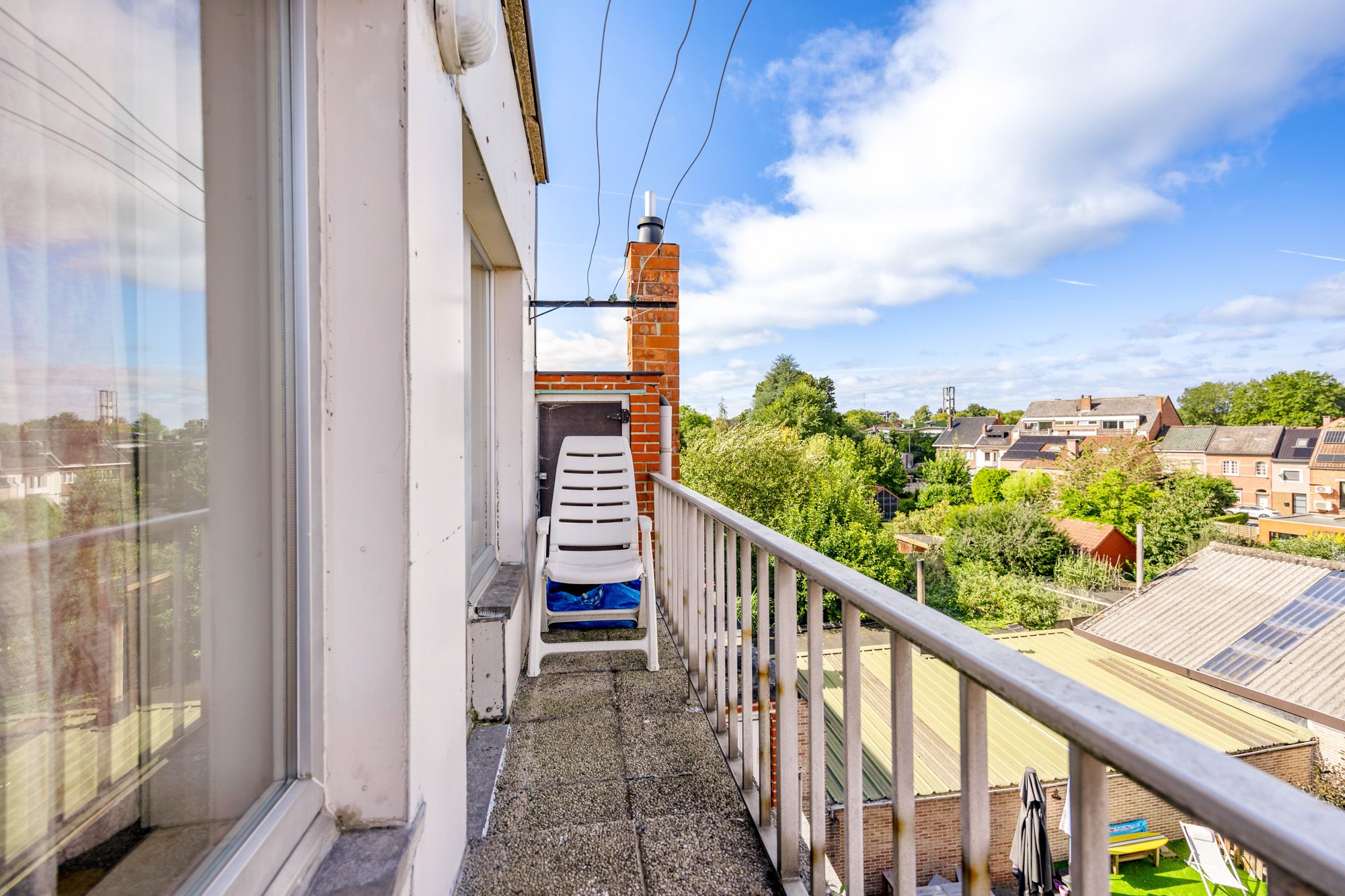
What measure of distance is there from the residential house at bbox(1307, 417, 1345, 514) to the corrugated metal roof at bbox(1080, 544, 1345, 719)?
26092 millimetres

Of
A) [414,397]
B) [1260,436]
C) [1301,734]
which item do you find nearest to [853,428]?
[1260,436]

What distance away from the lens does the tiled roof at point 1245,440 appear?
30906 millimetres

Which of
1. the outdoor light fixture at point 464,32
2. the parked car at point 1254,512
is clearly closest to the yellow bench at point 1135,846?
the outdoor light fixture at point 464,32

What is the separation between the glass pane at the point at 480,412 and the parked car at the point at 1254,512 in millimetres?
36208

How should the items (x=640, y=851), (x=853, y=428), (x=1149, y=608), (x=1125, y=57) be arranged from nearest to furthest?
(x=640, y=851) → (x=1149, y=608) → (x=1125, y=57) → (x=853, y=428)

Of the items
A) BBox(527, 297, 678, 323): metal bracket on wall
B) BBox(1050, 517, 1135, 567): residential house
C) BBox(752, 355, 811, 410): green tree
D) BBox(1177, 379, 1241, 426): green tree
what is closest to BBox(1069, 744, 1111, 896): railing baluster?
BBox(527, 297, 678, 323): metal bracket on wall

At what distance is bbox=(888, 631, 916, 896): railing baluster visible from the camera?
80 centimetres

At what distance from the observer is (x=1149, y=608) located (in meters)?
10.6

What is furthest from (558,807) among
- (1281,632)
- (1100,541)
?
(1100,541)

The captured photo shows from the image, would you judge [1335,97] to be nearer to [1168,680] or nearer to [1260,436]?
[1260,436]

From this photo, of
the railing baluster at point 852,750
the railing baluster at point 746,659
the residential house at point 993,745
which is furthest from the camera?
the residential house at point 993,745

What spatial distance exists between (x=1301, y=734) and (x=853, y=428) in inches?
1201

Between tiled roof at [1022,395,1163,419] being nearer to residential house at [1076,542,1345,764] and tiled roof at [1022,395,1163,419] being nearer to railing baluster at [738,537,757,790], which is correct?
residential house at [1076,542,1345,764]

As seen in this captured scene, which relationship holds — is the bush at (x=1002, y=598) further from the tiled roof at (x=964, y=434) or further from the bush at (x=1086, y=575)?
the tiled roof at (x=964, y=434)
